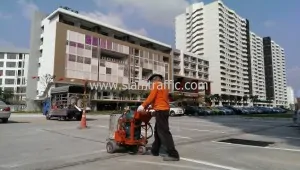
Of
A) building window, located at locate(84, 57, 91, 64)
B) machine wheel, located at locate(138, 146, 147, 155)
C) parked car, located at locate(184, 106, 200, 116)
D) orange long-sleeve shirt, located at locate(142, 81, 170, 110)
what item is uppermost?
building window, located at locate(84, 57, 91, 64)

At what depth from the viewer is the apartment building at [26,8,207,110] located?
5825 centimetres

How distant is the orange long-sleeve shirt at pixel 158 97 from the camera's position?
6.26 m

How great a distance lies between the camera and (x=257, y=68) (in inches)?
6127

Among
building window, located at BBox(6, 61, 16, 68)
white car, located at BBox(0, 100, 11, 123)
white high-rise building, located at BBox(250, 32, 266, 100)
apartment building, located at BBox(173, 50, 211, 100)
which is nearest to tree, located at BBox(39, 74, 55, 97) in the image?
white car, located at BBox(0, 100, 11, 123)

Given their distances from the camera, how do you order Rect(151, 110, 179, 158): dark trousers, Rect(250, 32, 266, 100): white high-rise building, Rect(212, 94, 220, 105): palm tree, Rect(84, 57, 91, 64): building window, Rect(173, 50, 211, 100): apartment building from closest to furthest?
Rect(151, 110, 179, 158): dark trousers, Rect(84, 57, 91, 64): building window, Rect(173, 50, 211, 100): apartment building, Rect(212, 94, 220, 105): palm tree, Rect(250, 32, 266, 100): white high-rise building

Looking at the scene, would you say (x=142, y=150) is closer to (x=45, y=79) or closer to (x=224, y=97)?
(x=45, y=79)

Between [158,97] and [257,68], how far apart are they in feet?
528

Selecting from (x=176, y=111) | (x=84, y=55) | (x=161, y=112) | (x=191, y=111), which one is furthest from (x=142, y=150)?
(x=84, y=55)

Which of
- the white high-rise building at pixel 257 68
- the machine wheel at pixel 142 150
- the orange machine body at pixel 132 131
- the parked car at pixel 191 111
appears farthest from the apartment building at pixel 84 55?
the white high-rise building at pixel 257 68

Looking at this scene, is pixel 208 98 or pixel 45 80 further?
pixel 208 98

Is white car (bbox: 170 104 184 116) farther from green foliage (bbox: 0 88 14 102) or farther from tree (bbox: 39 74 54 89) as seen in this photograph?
green foliage (bbox: 0 88 14 102)

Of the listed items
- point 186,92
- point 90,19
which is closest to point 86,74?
point 90,19

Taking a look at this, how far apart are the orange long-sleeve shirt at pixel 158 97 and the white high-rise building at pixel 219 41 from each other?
11033cm

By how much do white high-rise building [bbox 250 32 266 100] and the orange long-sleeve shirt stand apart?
14551 centimetres
